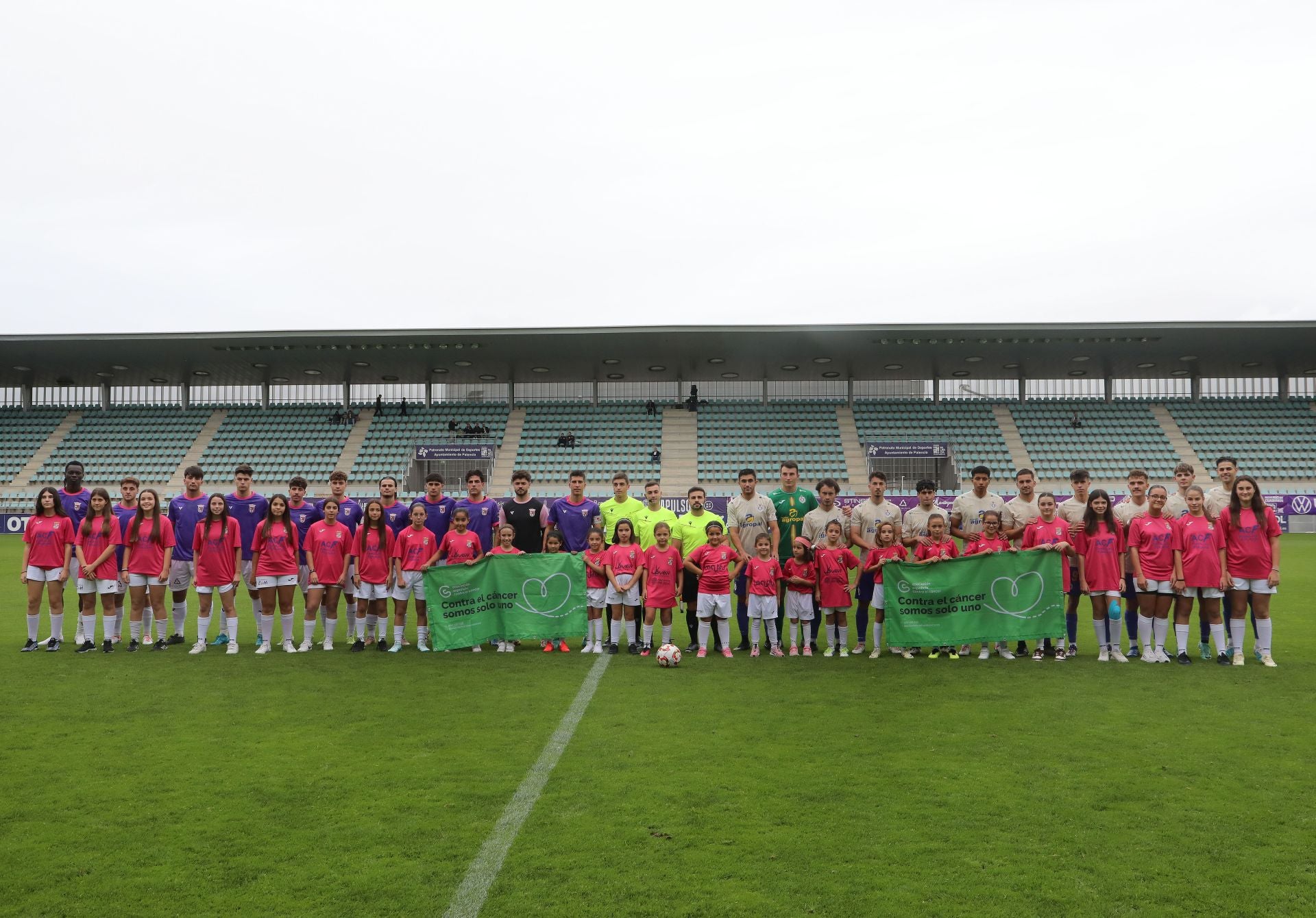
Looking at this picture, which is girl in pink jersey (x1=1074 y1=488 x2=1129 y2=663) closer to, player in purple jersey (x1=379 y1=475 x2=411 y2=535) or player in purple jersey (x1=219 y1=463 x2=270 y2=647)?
player in purple jersey (x1=379 y1=475 x2=411 y2=535)

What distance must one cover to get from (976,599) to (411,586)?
607 centimetres

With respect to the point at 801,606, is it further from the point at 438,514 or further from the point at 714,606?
the point at 438,514

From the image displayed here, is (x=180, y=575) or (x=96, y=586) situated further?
(x=180, y=575)

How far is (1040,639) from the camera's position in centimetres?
912

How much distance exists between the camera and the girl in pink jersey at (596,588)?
373 inches

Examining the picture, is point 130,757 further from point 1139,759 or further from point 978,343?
point 978,343

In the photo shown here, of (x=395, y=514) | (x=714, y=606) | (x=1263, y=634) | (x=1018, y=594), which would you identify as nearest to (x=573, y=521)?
(x=714, y=606)

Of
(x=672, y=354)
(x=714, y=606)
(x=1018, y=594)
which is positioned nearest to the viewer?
(x=1018, y=594)

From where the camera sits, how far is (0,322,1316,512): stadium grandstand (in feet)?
105

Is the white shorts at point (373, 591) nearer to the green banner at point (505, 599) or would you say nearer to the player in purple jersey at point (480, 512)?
the green banner at point (505, 599)

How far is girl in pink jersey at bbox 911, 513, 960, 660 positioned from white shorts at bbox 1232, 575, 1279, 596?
2.60 meters

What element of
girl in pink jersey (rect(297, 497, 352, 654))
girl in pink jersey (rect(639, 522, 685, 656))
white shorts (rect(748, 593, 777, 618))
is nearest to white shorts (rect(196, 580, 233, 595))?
girl in pink jersey (rect(297, 497, 352, 654))

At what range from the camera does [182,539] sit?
990 centimetres

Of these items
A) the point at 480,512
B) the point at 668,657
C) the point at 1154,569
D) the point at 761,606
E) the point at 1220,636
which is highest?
the point at 480,512
